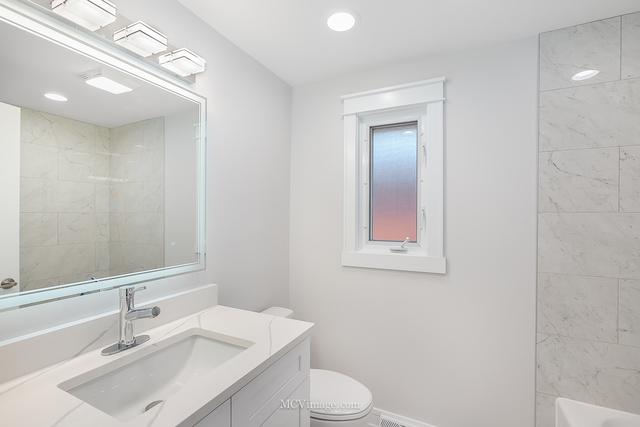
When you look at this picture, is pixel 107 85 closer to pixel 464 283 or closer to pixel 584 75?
pixel 464 283

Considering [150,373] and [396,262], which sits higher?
[396,262]

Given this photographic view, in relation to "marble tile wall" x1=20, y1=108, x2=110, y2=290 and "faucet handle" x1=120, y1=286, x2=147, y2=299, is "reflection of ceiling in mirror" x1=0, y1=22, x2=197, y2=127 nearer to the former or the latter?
"marble tile wall" x1=20, y1=108, x2=110, y2=290

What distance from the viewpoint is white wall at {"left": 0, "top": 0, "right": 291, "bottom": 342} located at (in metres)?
1.33

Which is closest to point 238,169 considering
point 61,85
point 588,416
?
point 61,85

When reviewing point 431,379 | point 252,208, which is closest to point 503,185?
point 431,379

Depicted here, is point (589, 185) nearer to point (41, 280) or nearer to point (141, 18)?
point (141, 18)

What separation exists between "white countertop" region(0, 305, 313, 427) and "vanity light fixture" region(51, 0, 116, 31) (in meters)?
1.04

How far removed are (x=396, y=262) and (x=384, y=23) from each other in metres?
1.33

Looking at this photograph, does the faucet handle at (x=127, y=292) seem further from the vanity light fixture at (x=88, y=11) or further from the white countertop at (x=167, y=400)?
the vanity light fixture at (x=88, y=11)

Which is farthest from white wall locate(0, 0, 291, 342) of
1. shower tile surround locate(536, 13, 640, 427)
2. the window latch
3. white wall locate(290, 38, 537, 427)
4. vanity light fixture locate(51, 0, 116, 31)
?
shower tile surround locate(536, 13, 640, 427)

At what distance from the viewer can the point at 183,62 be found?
129 cm

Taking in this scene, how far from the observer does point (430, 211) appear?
174 centimetres

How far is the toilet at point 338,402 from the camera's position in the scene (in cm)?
138

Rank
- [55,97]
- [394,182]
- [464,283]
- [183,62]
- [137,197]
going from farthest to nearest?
[394,182] < [464,283] < [183,62] < [137,197] < [55,97]
